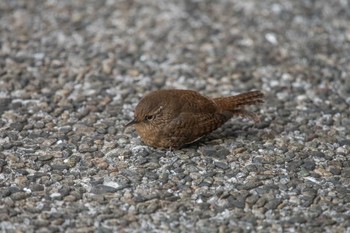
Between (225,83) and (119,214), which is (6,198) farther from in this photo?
(225,83)

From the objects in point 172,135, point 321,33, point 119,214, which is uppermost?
point 321,33

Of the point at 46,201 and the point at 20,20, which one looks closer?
the point at 46,201

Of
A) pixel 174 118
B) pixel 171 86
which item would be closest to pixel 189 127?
pixel 174 118

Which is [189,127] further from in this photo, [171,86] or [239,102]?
[171,86]

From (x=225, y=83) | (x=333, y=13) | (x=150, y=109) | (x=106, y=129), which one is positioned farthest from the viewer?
(x=333, y=13)

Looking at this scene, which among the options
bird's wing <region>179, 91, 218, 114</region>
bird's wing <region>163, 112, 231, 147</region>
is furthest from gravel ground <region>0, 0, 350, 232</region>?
bird's wing <region>179, 91, 218, 114</region>

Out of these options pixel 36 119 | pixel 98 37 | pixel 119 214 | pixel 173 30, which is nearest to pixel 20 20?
pixel 98 37

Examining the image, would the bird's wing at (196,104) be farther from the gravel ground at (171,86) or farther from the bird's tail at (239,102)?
the gravel ground at (171,86)

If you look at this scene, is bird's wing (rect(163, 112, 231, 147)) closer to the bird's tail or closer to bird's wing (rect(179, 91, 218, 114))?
bird's wing (rect(179, 91, 218, 114))
